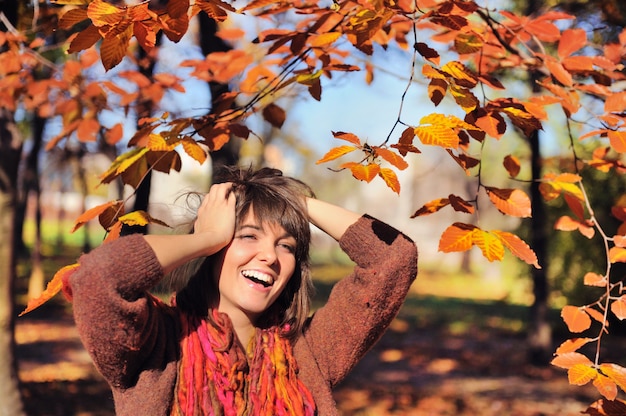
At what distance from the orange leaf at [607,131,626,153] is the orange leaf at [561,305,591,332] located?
431 millimetres

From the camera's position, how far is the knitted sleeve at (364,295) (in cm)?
165

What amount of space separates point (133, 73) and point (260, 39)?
1102 mm

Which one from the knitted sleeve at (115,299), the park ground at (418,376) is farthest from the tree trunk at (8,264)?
the knitted sleeve at (115,299)

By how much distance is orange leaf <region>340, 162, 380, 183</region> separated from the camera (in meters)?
1.25

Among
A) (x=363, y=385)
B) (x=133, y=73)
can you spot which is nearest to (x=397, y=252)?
(x=133, y=73)

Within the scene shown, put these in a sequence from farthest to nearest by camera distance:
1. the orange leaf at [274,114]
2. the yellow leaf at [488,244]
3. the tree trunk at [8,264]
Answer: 1. the tree trunk at [8,264]
2. the orange leaf at [274,114]
3. the yellow leaf at [488,244]

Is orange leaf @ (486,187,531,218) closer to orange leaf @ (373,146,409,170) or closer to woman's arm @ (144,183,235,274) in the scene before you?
orange leaf @ (373,146,409,170)

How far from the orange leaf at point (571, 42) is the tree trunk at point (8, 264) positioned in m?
2.93

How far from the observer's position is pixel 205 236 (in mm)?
1513

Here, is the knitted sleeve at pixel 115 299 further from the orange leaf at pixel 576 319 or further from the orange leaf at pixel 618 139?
the orange leaf at pixel 618 139

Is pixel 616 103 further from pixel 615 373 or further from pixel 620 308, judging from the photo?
pixel 615 373

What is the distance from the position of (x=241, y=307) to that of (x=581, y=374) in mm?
844

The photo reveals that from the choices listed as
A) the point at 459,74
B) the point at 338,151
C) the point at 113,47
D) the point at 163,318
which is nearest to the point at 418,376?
the point at 163,318

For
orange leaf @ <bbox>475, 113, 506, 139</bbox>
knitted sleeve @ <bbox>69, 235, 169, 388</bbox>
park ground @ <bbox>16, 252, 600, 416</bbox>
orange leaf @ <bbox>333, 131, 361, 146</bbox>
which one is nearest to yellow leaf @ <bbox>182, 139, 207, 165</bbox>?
knitted sleeve @ <bbox>69, 235, 169, 388</bbox>
